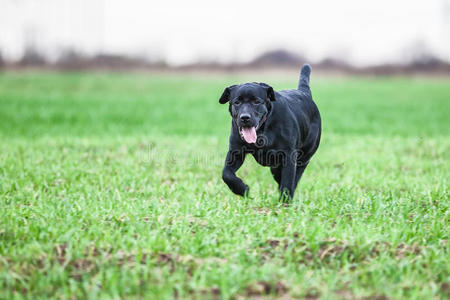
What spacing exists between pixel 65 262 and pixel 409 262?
8.28ft

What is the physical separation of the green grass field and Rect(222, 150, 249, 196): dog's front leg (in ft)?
0.47

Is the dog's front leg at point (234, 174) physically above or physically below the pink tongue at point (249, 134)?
below

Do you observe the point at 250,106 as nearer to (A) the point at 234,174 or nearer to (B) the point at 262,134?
(B) the point at 262,134

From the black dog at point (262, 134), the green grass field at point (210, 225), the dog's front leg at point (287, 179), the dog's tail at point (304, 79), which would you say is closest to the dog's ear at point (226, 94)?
the black dog at point (262, 134)

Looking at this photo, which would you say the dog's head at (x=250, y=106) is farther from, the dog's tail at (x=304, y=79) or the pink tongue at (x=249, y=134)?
the dog's tail at (x=304, y=79)

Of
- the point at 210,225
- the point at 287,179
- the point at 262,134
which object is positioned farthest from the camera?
the point at 287,179

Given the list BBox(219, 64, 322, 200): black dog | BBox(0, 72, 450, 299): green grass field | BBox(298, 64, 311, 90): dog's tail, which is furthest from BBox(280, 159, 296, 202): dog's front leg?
BBox(298, 64, 311, 90): dog's tail

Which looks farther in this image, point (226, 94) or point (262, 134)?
point (226, 94)

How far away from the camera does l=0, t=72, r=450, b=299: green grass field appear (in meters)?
3.07

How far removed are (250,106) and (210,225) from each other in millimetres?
1365

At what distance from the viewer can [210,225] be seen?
13.3ft

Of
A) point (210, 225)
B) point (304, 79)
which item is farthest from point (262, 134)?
point (304, 79)

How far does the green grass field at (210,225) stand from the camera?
121 inches

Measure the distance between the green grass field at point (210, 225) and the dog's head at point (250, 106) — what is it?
2.65 feet
